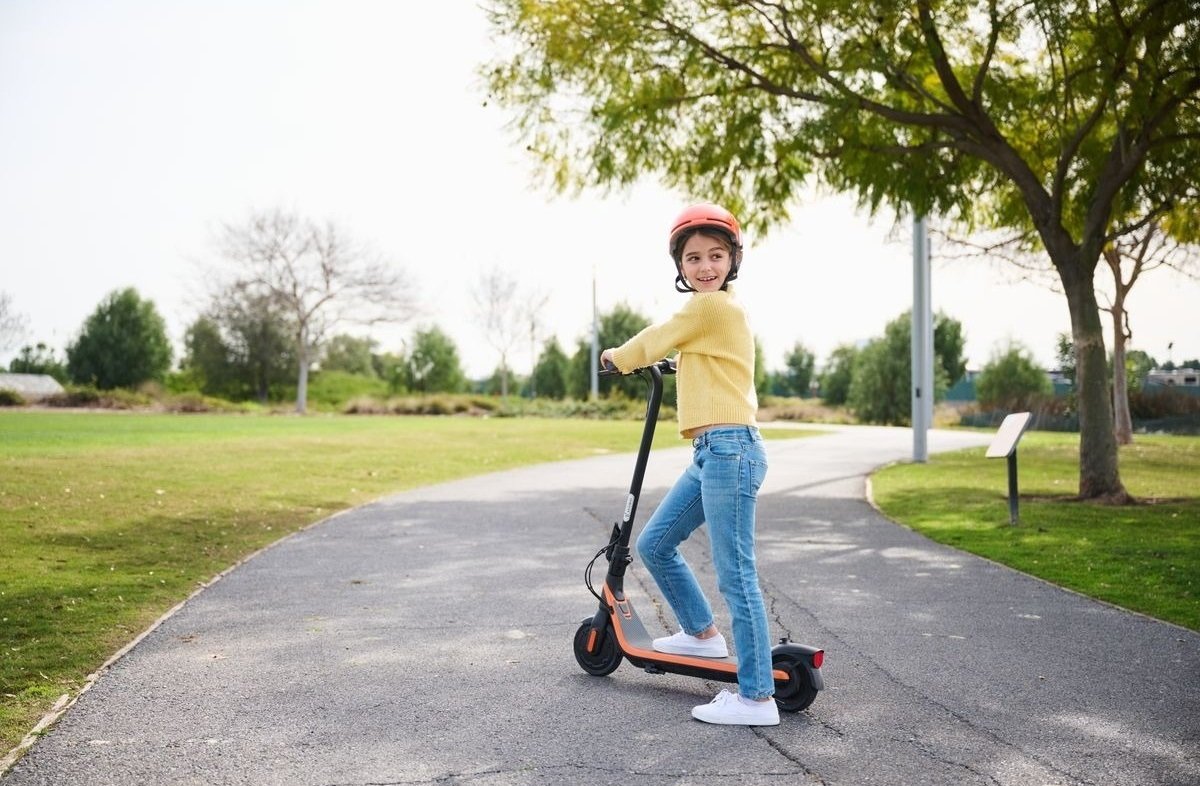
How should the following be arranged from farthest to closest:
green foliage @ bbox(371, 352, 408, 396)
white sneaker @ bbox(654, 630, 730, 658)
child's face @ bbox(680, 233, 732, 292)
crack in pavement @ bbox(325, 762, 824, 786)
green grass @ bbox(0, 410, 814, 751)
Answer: green foliage @ bbox(371, 352, 408, 396), green grass @ bbox(0, 410, 814, 751), white sneaker @ bbox(654, 630, 730, 658), child's face @ bbox(680, 233, 732, 292), crack in pavement @ bbox(325, 762, 824, 786)

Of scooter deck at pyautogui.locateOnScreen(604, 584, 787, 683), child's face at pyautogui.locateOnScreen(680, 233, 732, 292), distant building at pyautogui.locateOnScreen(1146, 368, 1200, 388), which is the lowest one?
scooter deck at pyautogui.locateOnScreen(604, 584, 787, 683)

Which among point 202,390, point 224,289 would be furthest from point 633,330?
point 202,390

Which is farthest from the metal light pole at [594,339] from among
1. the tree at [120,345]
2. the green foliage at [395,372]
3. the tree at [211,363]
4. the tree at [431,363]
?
the tree at [120,345]

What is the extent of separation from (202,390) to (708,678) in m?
55.4

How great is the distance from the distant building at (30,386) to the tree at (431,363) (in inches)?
864

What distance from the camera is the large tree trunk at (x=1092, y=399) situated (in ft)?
39.0

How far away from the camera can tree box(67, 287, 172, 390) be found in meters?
50.3

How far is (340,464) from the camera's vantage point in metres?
17.1

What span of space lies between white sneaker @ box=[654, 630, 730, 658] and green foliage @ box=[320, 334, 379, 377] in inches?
2110

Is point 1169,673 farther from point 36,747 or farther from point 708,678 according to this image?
point 36,747

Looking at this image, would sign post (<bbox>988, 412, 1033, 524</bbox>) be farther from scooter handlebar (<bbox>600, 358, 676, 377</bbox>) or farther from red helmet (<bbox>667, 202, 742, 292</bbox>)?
red helmet (<bbox>667, 202, 742, 292</bbox>)

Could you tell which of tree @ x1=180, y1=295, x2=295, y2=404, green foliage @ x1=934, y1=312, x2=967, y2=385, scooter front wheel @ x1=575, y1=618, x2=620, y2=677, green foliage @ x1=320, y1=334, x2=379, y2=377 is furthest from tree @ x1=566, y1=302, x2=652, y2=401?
scooter front wheel @ x1=575, y1=618, x2=620, y2=677

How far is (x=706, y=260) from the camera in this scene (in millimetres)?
3992

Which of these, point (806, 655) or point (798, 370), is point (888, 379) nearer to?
point (798, 370)
